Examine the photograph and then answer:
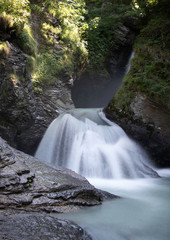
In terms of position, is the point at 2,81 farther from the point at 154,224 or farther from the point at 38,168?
the point at 154,224

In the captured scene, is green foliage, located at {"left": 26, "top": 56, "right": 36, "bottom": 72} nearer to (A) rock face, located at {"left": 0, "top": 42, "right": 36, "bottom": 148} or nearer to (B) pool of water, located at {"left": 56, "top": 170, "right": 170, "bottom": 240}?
(A) rock face, located at {"left": 0, "top": 42, "right": 36, "bottom": 148}

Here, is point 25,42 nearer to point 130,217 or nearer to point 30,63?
point 30,63

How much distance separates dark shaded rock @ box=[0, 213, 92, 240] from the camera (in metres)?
2.16

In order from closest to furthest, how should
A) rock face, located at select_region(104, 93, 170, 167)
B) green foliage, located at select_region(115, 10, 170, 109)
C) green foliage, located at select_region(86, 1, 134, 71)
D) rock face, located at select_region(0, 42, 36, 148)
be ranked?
rock face, located at select_region(0, 42, 36, 148) < rock face, located at select_region(104, 93, 170, 167) < green foliage, located at select_region(115, 10, 170, 109) < green foliage, located at select_region(86, 1, 134, 71)

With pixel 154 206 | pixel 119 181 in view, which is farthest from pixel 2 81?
pixel 154 206

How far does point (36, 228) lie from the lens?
7.82 feet

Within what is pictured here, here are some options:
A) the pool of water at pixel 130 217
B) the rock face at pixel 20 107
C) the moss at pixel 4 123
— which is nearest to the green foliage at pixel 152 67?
the rock face at pixel 20 107

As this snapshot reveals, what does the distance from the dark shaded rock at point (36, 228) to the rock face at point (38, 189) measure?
1.33 ft

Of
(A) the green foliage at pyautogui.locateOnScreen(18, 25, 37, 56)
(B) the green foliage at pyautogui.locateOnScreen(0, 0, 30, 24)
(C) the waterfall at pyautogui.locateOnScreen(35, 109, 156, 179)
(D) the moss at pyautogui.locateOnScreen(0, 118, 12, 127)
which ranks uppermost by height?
(B) the green foliage at pyautogui.locateOnScreen(0, 0, 30, 24)

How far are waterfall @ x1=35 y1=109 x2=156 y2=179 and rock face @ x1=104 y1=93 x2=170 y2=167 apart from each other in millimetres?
367

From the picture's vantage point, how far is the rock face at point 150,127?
8391 millimetres

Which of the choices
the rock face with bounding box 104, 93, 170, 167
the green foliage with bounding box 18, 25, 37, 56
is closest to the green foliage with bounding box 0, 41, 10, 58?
the green foliage with bounding box 18, 25, 37, 56

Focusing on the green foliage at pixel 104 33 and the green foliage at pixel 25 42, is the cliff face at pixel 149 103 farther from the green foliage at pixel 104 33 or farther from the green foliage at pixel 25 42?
the green foliage at pixel 25 42

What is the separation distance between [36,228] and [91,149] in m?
5.24
